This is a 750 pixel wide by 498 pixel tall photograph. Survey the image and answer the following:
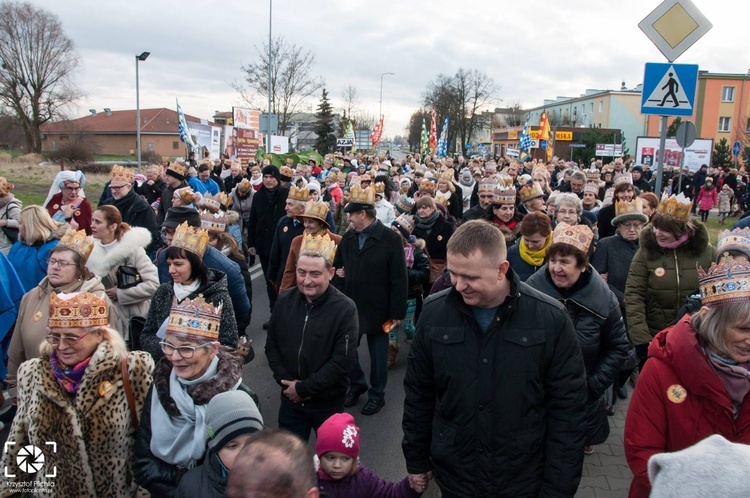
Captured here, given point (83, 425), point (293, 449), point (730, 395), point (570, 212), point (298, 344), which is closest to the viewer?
point (293, 449)

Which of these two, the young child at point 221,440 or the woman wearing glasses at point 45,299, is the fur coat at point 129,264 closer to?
the woman wearing glasses at point 45,299

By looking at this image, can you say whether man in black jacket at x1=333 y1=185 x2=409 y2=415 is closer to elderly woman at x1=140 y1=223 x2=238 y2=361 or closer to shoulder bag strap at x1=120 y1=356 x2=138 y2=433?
elderly woman at x1=140 y1=223 x2=238 y2=361

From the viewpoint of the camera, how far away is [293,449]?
1916 mm

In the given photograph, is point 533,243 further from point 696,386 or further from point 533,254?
point 696,386

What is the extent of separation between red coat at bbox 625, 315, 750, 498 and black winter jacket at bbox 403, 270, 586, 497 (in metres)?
0.28

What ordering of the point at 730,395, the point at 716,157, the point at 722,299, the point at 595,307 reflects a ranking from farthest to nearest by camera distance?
the point at 716,157, the point at 595,307, the point at 722,299, the point at 730,395

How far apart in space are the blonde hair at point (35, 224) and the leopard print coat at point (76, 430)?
2.79 m

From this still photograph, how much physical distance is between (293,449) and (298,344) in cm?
221

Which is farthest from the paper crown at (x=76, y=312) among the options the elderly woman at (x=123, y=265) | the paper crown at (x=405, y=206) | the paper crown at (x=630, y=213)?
the paper crown at (x=405, y=206)

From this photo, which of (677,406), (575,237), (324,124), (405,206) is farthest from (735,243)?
(324,124)

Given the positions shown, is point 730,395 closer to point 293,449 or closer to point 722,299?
point 722,299

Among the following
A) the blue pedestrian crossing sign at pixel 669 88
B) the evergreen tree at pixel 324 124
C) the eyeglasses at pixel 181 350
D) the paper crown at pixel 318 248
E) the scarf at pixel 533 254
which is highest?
the evergreen tree at pixel 324 124

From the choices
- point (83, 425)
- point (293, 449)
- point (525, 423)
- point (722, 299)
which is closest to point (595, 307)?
point (722, 299)

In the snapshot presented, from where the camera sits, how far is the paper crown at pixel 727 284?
275cm
